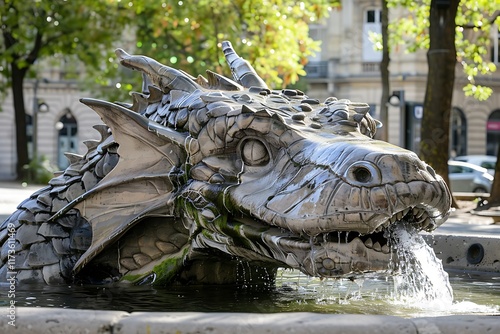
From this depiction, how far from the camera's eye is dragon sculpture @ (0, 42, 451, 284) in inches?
172

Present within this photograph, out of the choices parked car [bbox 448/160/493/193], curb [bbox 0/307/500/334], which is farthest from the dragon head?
parked car [bbox 448/160/493/193]

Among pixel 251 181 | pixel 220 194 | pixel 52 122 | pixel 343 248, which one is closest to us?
pixel 343 248

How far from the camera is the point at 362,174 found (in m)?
4.33

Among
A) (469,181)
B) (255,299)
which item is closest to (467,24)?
(469,181)

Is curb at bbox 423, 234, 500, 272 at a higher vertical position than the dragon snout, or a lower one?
lower

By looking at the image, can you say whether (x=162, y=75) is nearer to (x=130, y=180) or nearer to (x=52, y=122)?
(x=130, y=180)

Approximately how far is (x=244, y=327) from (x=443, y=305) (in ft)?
7.68

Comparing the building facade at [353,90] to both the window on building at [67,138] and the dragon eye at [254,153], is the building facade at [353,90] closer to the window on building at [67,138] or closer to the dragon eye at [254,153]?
the window on building at [67,138]

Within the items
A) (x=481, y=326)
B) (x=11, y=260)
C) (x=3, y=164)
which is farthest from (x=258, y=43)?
(x=3, y=164)

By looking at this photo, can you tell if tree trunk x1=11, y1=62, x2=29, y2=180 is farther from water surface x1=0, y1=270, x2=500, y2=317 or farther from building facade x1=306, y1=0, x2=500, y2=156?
water surface x1=0, y1=270, x2=500, y2=317

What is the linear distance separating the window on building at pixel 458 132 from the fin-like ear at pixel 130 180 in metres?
46.9

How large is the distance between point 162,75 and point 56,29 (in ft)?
91.2

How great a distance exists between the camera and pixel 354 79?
175 ft

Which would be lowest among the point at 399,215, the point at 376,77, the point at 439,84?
the point at 399,215
